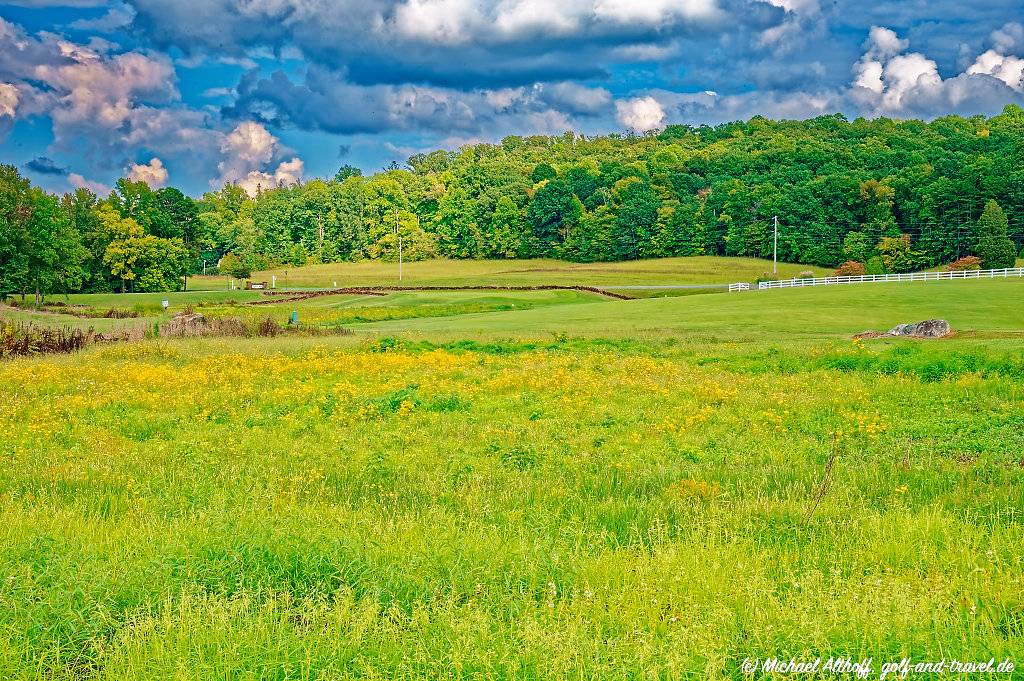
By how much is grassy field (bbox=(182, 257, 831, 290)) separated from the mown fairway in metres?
78.3

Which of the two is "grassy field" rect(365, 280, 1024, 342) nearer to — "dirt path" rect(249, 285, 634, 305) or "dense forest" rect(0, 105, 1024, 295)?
"dirt path" rect(249, 285, 634, 305)

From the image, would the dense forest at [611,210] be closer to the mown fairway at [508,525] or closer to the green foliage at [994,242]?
the green foliage at [994,242]

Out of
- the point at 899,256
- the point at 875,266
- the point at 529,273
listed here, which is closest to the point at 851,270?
the point at 875,266

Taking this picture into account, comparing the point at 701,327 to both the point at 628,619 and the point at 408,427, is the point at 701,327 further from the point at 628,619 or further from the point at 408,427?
the point at 628,619

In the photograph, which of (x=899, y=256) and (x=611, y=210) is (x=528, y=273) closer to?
(x=611, y=210)

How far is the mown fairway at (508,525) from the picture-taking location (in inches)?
197

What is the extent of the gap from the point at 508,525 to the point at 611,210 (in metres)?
142

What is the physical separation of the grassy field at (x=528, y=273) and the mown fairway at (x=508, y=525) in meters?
78.3

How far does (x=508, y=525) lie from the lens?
7.49 metres

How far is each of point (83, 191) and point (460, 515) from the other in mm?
109626

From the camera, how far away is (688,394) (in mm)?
16531

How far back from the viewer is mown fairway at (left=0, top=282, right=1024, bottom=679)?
501 centimetres

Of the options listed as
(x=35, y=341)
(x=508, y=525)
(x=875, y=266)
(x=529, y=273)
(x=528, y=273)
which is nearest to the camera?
(x=508, y=525)

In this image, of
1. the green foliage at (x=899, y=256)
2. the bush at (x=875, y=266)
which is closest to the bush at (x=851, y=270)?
the bush at (x=875, y=266)
